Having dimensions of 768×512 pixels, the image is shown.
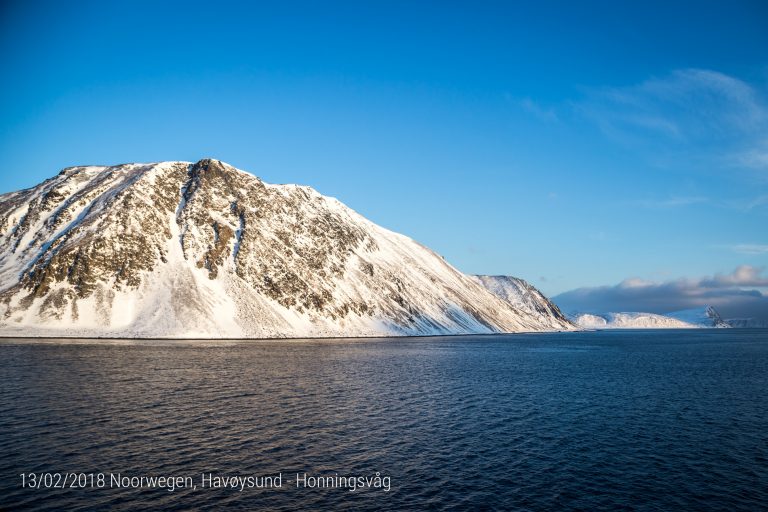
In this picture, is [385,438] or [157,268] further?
[157,268]

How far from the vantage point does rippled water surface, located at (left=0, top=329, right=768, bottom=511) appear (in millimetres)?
22625

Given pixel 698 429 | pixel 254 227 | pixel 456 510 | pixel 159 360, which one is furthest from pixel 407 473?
pixel 254 227

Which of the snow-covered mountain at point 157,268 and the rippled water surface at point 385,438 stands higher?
the snow-covered mountain at point 157,268

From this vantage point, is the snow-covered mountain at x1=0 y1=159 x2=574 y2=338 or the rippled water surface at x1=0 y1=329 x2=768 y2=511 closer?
the rippled water surface at x1=0 y1=329 x2=768 y2=511

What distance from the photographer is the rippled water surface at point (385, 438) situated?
2262cm

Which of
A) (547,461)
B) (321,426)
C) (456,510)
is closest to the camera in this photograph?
(456,510)

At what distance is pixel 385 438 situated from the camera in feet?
109

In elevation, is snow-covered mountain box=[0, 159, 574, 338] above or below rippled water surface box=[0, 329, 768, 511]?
above

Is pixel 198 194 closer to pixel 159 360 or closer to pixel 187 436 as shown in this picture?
pixel 159 360

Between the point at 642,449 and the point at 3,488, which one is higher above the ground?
the point at 3,488

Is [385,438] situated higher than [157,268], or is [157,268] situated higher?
[157,268]

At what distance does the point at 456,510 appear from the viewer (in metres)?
21.0

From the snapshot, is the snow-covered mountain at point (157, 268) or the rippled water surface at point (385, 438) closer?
the rippled water surface at point (385, 438)

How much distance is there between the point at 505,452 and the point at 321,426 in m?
14.0
